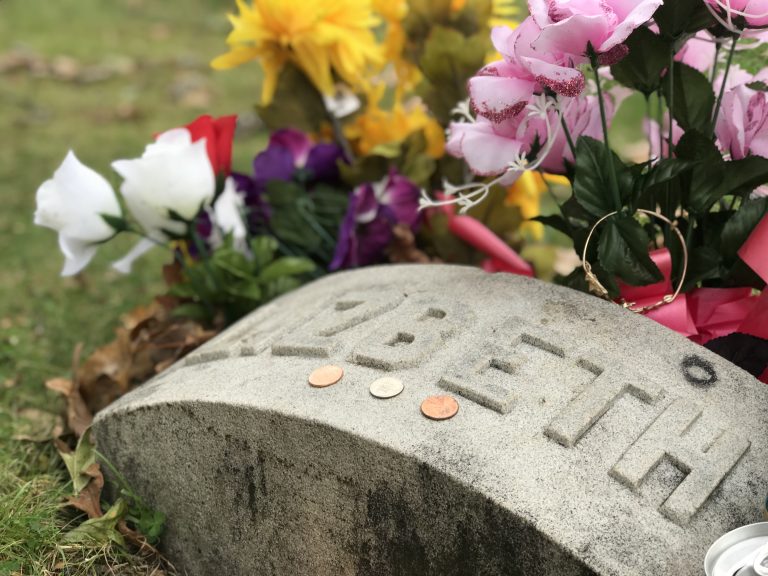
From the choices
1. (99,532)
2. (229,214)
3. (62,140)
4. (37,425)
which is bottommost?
(62,140)

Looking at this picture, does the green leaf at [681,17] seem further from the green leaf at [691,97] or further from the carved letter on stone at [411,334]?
the carved letter on stone at [411,334]

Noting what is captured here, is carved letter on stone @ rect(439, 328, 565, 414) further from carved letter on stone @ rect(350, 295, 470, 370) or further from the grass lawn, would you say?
the grass lawn

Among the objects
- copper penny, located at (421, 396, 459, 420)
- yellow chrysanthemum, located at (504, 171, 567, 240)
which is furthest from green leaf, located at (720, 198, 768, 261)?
yellow chrysanthemum, located at (504, 171, 567, 240)

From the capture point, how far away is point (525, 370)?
1185mm

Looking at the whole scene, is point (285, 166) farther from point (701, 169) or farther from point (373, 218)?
point (701, 169)

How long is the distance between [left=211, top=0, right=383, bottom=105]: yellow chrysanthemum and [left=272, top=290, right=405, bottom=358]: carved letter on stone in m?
0.70

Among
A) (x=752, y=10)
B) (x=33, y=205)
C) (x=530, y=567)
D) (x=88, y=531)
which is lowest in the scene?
(x=33, y=205)

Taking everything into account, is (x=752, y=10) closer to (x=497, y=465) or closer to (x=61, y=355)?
(x=497, y=465)

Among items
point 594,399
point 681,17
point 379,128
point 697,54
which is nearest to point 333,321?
point 594,399

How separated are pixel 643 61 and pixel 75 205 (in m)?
1.05

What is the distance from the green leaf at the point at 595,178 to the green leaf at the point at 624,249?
35mm

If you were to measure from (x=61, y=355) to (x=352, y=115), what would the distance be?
0.94m

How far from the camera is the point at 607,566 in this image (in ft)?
3.11

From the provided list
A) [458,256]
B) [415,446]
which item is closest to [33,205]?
[458,256]
